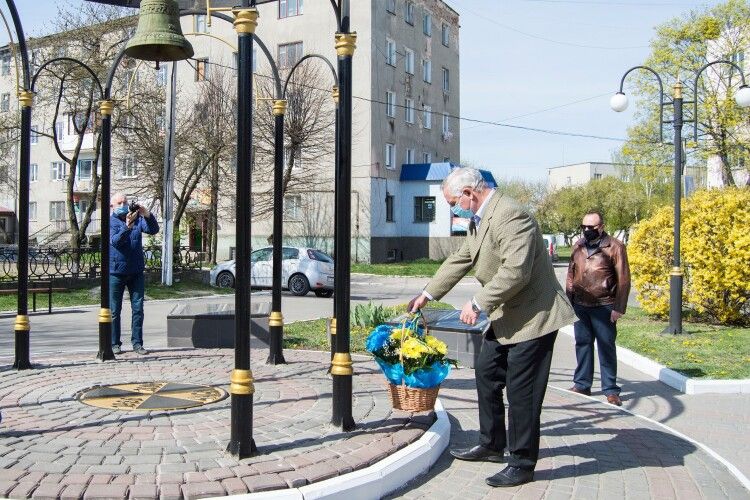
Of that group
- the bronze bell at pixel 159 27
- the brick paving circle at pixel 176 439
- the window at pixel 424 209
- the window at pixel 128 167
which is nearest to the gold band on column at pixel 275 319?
the brick paving circle at pixel 176 439

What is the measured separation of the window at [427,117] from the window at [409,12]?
17.9ft

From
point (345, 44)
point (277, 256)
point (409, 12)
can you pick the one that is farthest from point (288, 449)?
point (409, 12)

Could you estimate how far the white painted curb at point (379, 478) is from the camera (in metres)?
4.03

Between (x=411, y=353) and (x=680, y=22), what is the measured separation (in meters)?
34.6

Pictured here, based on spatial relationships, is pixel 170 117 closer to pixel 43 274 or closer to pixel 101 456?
pixel 43 274

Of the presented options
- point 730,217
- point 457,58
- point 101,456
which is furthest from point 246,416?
point 457,58

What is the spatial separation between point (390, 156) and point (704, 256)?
98.9 feet

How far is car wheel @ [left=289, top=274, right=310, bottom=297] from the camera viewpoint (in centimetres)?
2230

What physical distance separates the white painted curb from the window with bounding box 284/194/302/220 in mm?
34419

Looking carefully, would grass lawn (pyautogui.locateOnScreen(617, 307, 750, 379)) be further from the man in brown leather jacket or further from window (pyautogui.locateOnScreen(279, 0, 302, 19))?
window (pyautogui.locateOnScreen(279, 0, 302, 19))

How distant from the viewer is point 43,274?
801 inches

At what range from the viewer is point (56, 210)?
175ft

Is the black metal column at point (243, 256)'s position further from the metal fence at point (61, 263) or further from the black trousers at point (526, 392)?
the metal fence at point (61, 263)

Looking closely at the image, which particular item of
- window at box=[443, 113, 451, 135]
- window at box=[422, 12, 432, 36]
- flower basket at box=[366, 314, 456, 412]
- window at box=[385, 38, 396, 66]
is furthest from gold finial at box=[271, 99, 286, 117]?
window at box=[443, 113, 451, 135]
